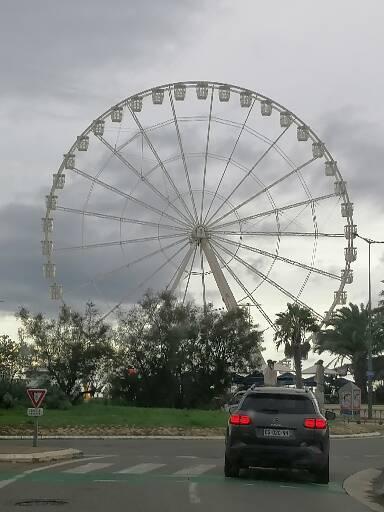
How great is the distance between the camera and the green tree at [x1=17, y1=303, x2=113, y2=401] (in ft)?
159

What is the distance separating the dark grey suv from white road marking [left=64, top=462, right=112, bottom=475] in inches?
117

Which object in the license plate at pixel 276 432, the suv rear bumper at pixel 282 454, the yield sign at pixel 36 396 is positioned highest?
the yield sign at pixel 36 396

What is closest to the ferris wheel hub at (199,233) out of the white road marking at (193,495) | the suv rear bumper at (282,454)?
the suv rear bumper at (282,454)

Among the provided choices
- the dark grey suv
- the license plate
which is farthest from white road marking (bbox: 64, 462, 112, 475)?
the license plate

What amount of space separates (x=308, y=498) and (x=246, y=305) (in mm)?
39400

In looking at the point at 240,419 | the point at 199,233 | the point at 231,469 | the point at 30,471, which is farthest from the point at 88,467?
the point at 199,233

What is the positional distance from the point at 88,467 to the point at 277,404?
179 inches

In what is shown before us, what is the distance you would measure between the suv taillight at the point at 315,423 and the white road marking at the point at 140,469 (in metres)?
3.43

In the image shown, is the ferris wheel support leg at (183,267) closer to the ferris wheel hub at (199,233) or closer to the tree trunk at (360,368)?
the ferris wheel hub at (199,233)

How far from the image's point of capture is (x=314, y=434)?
16422 millimetres

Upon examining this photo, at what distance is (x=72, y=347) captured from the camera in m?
49.1

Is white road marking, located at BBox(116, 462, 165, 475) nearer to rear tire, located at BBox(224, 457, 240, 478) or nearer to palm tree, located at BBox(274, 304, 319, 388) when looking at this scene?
rear tire, located at BBox(224, 457, 240, 478)

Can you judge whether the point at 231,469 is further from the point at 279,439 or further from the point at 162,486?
the point at 162,486

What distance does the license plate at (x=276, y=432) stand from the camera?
16.4m
